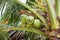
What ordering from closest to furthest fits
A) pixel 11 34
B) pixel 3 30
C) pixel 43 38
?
pixel 3 30 → pixel 43 38 → pixel 11 34

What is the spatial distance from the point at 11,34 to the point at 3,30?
506 millimetres

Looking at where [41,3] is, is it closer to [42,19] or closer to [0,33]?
[42,19]

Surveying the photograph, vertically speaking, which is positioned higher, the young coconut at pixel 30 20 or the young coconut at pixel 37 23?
the young coconut at pixel 30 20

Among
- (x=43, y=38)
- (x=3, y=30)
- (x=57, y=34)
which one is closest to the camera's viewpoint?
(x=3, y=30)

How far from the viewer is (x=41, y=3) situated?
2.21m

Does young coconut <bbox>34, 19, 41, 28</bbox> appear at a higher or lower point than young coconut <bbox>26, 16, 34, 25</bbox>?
lower

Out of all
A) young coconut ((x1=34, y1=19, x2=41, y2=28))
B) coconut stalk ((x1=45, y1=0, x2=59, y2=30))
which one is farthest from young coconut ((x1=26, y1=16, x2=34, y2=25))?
coconut stalk ((x1=45, y1=0, x2=59, y2=30))

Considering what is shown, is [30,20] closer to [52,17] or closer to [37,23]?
[37,23]

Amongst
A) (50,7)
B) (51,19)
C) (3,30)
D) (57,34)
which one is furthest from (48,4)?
(3,30)

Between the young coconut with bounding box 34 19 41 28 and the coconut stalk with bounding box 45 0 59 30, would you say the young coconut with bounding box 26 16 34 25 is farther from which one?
the coconut stalk with bounding box 45 0 59 30

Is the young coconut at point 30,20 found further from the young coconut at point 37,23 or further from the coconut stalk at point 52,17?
the coconut stalk at point 52,17

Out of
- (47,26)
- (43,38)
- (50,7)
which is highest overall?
(50,7)

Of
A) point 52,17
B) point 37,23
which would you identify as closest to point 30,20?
point 37,23

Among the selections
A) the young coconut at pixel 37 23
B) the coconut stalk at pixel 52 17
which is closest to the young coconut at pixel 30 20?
the young coconut at pixel 37 23
